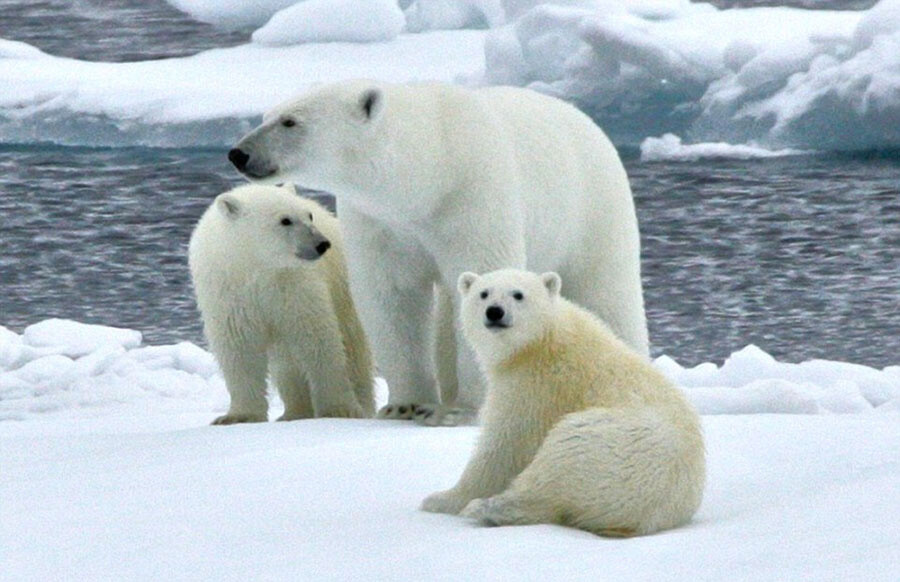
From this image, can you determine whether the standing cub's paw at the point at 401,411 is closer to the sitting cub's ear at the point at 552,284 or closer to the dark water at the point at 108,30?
the sitting cub's ear at the point at 552,284

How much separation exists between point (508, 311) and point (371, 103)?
4.84 ft

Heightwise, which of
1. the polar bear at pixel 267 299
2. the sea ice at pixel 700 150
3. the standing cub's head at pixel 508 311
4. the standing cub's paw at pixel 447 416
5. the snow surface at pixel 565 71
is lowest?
the sea ice at pixel 700 150

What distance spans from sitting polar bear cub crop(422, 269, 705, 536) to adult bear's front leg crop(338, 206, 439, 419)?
129cm

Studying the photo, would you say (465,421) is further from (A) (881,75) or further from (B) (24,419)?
(A) (881,75)

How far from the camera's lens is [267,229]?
20.6 ft

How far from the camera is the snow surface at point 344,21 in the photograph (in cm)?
1856

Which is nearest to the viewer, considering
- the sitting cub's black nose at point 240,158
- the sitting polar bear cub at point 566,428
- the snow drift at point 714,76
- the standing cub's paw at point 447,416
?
the sitting polar bear cub at point 566,428

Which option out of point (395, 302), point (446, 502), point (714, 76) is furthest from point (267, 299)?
point (714, 76)

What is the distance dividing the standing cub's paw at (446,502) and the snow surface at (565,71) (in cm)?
1078

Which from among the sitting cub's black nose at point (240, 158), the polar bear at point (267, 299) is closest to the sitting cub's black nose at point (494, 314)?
the sitting cub's black nose at point (240, 158)

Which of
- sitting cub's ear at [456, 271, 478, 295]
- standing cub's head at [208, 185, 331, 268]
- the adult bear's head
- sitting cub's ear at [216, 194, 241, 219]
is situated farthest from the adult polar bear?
sitting cub's ear at [456, 271, 478, 295]

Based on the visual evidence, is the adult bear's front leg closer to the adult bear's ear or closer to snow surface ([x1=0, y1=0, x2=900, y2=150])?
the adult bear's ear

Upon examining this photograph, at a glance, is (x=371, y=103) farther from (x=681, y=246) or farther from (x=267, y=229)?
(x=681, y=246)

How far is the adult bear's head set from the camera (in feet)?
18.6
